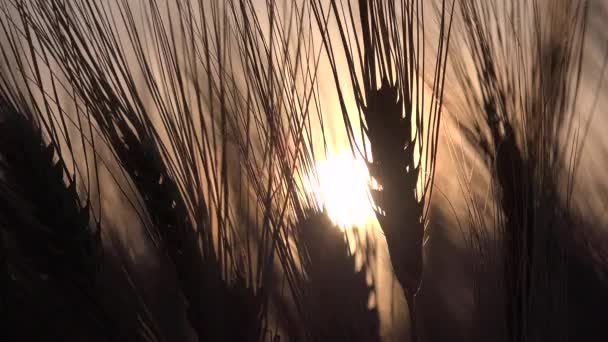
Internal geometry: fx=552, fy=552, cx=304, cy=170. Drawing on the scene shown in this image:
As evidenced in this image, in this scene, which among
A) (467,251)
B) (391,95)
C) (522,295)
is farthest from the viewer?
(467,251)

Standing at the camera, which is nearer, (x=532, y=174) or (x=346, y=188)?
(x=532, y=174)

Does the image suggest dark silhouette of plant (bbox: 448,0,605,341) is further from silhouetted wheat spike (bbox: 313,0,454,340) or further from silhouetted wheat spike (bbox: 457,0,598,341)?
silhouetted wheat spike (bbox: 313,0,454,340)

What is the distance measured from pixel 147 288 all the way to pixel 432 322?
0.44 meters

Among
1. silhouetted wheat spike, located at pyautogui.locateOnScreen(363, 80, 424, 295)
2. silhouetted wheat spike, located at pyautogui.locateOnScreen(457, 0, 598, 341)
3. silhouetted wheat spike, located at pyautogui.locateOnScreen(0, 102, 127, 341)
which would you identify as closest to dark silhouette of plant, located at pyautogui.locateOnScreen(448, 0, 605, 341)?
silhouetted wheat spike, located at pyautogui.locateOnScreen(457, 0, 598, 341)

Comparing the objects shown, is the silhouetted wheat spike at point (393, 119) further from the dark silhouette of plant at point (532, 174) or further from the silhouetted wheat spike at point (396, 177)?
the dark silhouette of plant at point (532, 174)

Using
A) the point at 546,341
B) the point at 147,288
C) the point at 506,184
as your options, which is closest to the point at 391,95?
the point at 506,184

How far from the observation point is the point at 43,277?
652 millimetres

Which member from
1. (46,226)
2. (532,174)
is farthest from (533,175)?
(46,226)

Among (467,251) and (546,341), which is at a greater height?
(467,251)

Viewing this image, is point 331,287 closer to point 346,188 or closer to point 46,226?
point 346,188

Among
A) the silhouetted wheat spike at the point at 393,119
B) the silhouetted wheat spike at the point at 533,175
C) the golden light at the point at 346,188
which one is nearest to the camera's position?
the silhouetted wheat spike at the point at 393,119

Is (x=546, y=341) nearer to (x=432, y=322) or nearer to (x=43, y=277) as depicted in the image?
(x=432, y=322)

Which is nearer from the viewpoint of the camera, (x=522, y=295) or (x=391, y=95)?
(x=391, y=95)

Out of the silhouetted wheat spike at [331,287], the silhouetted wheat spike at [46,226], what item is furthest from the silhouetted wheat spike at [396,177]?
the silhouetted wheat spike at [46,226]
